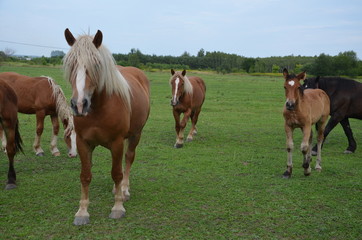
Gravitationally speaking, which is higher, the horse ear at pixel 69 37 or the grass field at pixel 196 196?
the horse ear at pixel 69 37

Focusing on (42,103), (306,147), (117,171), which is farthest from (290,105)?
(42,103)

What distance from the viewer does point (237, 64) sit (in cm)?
10156

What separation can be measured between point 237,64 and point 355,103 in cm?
9526

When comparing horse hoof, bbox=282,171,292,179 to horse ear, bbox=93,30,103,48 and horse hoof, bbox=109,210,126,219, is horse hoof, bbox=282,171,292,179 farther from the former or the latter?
horse ear, bbox=93,30,103,48

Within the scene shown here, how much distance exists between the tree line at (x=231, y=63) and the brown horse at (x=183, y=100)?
155 feet

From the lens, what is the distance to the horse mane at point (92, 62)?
11.2 feet

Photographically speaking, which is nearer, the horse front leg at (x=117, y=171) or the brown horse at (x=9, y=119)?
the horse front leg at (x=117, y=171)

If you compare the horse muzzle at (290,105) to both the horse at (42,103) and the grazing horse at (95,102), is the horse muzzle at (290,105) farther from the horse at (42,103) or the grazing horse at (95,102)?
the horse at (42,103)

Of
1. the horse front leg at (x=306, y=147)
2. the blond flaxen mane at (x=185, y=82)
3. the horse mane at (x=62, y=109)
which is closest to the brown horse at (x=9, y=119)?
the horse mane at (x=62, y=109)

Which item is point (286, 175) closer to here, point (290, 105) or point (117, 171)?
point (290, 105)

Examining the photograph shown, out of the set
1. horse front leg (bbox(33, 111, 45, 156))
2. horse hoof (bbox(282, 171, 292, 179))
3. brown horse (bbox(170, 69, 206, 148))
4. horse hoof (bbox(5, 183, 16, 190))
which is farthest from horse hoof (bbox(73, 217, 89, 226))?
brown horse (bbox(170, 69, 206, 148))

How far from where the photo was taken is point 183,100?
920 cm

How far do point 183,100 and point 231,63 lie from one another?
9427 centimetres

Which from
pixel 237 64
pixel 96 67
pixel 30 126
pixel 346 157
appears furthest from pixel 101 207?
pixel 237 64
